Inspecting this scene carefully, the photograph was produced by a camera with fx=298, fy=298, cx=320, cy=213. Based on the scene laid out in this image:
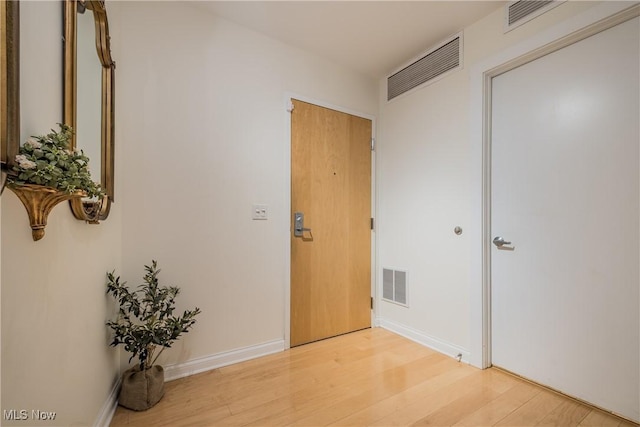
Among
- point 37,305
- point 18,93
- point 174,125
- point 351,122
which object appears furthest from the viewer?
point 351,122

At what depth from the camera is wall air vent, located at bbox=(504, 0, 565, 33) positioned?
5.71 ft

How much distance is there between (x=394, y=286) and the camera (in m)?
2.74

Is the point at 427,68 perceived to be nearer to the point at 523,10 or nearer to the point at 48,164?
the point at 523,10

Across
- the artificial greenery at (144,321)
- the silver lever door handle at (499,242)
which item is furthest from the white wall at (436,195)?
the artificial greenery at (144,321)

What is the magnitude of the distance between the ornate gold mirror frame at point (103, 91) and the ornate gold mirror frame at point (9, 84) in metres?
0.33

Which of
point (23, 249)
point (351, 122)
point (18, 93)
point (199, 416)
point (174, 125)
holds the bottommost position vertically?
point (199, 416)

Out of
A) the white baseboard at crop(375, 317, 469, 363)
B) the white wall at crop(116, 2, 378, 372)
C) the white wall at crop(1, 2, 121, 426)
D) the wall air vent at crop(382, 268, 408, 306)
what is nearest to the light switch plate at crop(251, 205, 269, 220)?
the white wall at crop(116, 2, 378, 372)

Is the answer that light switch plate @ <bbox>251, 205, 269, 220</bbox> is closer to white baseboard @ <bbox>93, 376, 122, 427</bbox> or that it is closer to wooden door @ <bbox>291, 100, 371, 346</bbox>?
wooden door @ <bbox>291, 100, 371, 346</bbox>

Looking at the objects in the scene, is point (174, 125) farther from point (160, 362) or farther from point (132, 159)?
point (160, 362)

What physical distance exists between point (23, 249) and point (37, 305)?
0.18m

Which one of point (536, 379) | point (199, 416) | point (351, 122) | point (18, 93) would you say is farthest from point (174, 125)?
point (536, 379)

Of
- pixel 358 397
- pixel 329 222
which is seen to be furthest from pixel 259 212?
pixel 358 397

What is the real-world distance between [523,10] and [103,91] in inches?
96.8

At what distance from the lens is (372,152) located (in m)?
2.89
